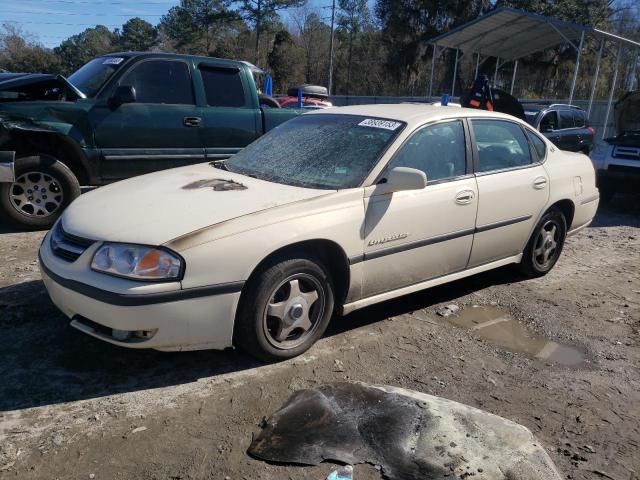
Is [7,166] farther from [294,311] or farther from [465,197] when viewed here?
[465,197]

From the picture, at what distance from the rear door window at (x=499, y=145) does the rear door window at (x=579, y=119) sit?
8532mm

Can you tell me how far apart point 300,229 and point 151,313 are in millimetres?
949

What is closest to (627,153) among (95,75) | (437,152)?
(437,152)

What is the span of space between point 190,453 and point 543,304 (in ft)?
10.9

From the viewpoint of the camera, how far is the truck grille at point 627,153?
8711 mm

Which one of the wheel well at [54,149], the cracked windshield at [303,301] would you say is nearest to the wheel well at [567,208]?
the cracked windshield at [303,301]

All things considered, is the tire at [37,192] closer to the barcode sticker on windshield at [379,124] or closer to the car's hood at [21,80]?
the car's hood at [21,80]

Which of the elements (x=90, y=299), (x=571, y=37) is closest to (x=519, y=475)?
(x=90, y=299)

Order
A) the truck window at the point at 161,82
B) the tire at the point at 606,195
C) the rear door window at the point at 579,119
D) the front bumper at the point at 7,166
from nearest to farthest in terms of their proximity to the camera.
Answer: the front bumper at the point at 7,166, the truck window at the point at 161,82, the tire at the point at 606,195, the rear door window at the point at 579,119

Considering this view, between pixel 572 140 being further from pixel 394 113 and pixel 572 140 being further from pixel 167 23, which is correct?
pixel 167 23

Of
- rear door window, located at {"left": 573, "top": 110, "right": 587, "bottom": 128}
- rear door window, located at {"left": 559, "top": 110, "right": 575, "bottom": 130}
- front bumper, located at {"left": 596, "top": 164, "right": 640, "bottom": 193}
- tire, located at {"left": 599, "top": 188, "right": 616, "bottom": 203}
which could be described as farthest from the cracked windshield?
rear door window, located at {"left": 573, "top": 110, "right": 587, "bottom": 128}

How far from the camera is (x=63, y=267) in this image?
10.1ft

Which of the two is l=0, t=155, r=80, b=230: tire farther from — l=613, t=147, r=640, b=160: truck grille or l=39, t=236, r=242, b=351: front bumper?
l=613, t=147, r=640, b=160: truck grille

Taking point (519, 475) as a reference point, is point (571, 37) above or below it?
above
